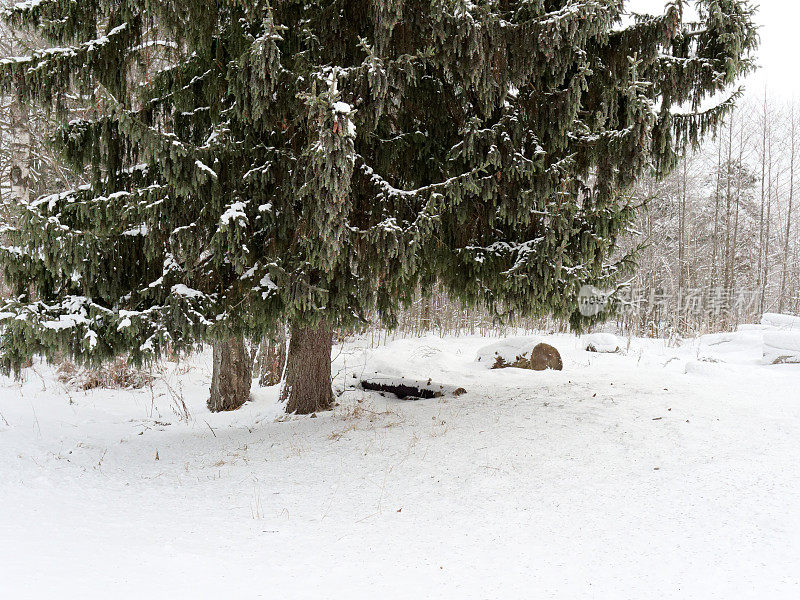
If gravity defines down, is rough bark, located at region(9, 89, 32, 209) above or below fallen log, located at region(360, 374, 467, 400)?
above

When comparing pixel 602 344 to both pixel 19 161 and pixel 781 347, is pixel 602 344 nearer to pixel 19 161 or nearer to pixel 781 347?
pixel 781 347

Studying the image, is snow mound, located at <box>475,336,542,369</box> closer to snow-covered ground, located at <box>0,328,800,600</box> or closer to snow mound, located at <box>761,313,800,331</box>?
snow-covered ground, located at <box>0,328,800,600</box>

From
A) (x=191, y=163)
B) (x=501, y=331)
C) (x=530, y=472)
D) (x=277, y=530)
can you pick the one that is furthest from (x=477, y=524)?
(x=501, y=331)

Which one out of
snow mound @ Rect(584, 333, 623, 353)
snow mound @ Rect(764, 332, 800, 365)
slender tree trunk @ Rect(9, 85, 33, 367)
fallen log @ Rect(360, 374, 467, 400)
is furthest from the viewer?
snow mound @ Rect(584, 333, 623, 353)

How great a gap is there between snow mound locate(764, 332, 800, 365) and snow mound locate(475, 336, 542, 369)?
4.53 m

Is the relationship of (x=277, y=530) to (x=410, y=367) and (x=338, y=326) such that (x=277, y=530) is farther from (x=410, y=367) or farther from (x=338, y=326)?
(x=410, y=367)

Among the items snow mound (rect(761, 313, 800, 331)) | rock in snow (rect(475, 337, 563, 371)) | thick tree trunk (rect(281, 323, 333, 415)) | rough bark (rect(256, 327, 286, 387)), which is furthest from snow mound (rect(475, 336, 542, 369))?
snow mound (rect(761, 313, 800, 331))

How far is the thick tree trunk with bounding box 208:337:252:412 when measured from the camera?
8.92 meters

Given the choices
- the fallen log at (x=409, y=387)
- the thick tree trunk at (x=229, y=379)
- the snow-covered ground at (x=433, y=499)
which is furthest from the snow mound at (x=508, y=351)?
the thick tree trunk at (x=229, y=379)

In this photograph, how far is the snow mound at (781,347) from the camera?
991 cm

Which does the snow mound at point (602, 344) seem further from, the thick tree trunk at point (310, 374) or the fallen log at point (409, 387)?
the thick tree trunk at point (310, 374)

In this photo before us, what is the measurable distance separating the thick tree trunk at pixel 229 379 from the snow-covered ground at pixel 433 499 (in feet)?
3.25

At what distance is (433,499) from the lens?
455 cm

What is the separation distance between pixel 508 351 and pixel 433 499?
6.33 meters
